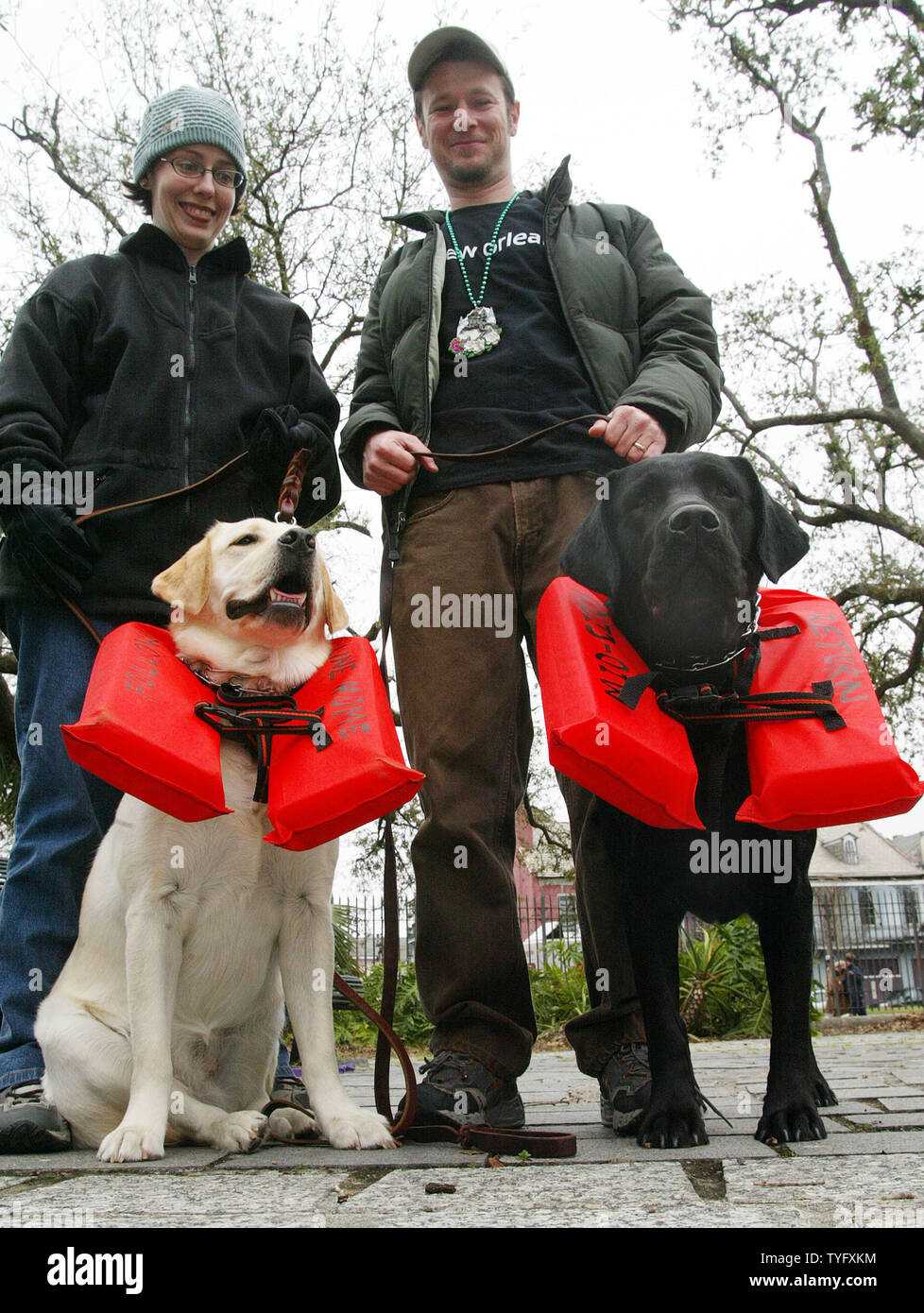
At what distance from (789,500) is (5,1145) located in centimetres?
1392

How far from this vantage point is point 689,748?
7.71 ft

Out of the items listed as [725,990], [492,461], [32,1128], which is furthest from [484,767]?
[725,990]

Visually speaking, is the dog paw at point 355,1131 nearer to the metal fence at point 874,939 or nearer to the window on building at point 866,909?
the metal fence at point 874,939

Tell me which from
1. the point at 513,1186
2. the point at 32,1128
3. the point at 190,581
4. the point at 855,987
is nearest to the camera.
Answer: the point at 513,1186

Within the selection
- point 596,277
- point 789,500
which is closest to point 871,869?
point 789,500

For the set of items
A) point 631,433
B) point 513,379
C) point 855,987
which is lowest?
point 855,987

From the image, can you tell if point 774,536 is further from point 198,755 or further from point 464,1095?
point 464,1095

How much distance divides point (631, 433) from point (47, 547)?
1602 mm

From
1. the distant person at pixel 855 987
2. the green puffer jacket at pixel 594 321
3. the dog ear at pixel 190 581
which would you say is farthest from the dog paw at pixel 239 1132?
the distant person at pixel 855 987

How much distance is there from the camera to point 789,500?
48.8ft

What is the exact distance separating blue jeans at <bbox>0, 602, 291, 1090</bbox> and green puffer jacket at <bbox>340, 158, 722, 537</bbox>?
0.99 metres

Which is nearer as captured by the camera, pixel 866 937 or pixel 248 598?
pixel 248 598

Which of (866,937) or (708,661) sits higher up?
(708,661)
